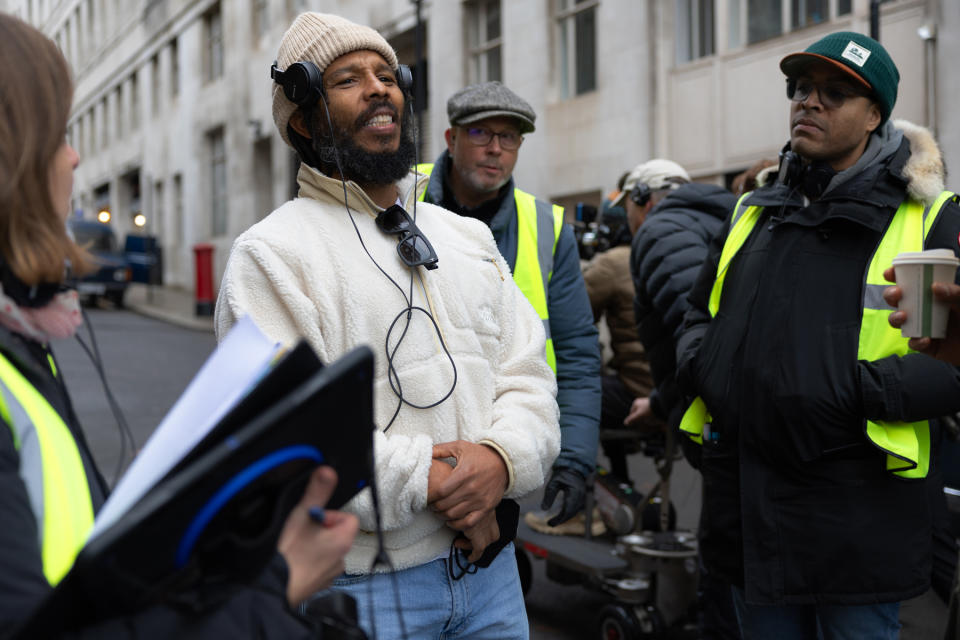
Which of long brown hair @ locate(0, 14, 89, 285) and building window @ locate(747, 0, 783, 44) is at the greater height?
building window @ locate(747, 0, 783, 44)

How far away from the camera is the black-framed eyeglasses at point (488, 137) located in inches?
144

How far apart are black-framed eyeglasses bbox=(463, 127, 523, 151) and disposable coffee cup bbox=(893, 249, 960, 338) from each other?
1.71 metres

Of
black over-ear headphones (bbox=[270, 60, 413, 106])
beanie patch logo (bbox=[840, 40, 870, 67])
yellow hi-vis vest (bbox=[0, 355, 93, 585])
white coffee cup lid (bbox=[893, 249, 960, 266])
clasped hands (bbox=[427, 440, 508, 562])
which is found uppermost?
beanie patch logo (bbox=[840, 40, 870, 67])

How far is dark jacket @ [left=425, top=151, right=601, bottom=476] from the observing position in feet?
10.3

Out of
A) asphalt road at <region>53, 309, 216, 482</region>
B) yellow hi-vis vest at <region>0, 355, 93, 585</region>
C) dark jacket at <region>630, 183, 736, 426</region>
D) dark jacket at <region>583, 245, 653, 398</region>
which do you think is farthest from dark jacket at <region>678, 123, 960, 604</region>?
asphalt road at <region>53, 309, 216, 482</region>

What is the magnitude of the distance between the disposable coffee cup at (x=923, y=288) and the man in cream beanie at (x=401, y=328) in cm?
88

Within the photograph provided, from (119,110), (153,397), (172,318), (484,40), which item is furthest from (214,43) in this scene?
(153,397)

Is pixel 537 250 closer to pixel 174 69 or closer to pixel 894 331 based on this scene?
pixel 894 331

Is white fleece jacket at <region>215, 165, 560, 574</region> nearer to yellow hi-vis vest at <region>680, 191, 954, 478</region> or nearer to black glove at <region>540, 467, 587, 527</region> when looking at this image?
black glove at <region>540, 467, 587, 527</region>

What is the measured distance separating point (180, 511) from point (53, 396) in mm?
313

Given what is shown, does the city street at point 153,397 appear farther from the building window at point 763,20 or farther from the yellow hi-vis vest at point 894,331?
the building window at point 763,20

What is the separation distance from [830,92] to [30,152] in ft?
7.68

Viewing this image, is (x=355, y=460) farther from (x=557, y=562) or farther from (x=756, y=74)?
(x=756, y=74)

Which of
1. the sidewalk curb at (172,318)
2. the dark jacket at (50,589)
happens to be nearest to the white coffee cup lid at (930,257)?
the dark jacket at (50,589)
